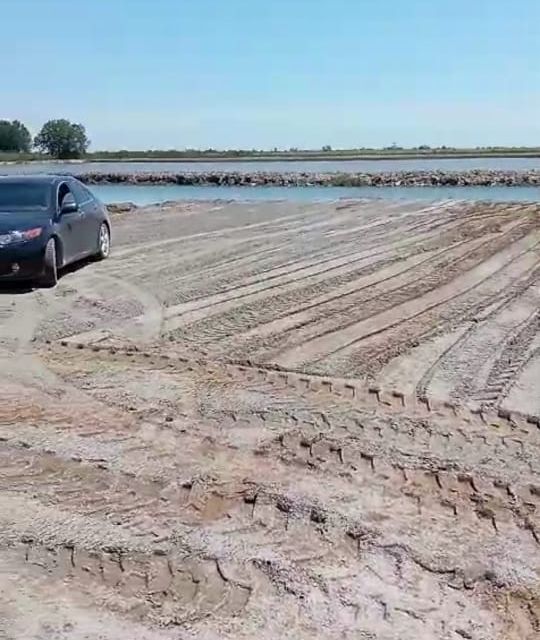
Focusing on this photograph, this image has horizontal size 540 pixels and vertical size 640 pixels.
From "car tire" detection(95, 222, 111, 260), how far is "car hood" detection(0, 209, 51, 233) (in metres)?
2.33

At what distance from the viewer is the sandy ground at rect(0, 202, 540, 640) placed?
14.4 ft

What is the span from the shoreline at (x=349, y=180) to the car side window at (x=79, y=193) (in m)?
33.2

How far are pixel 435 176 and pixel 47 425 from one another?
51.5m

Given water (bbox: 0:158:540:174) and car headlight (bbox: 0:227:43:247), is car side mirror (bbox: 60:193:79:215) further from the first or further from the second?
water (bbox: 0:158:540:174)

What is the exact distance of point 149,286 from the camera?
43.4 feet

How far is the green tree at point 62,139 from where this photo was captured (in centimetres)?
12300

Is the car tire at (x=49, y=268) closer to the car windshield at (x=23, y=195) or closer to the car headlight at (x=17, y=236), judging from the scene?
the car headlight at (x=17, y=236)

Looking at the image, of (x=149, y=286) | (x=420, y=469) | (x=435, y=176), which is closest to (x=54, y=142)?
(x=435, y=176)

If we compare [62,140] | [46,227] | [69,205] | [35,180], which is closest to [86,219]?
[69,205]

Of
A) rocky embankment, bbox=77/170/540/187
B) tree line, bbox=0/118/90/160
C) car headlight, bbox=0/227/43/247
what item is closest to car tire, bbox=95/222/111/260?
car headlight, bbox=0/227/43/247

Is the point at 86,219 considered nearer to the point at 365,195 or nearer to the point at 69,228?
the point at 69,228

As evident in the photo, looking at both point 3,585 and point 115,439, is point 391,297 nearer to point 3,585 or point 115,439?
point 115,439

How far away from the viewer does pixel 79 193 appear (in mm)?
15508

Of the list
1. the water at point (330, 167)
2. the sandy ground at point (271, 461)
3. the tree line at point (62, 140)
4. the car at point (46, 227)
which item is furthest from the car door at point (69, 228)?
the tree line at point (62, 140)
